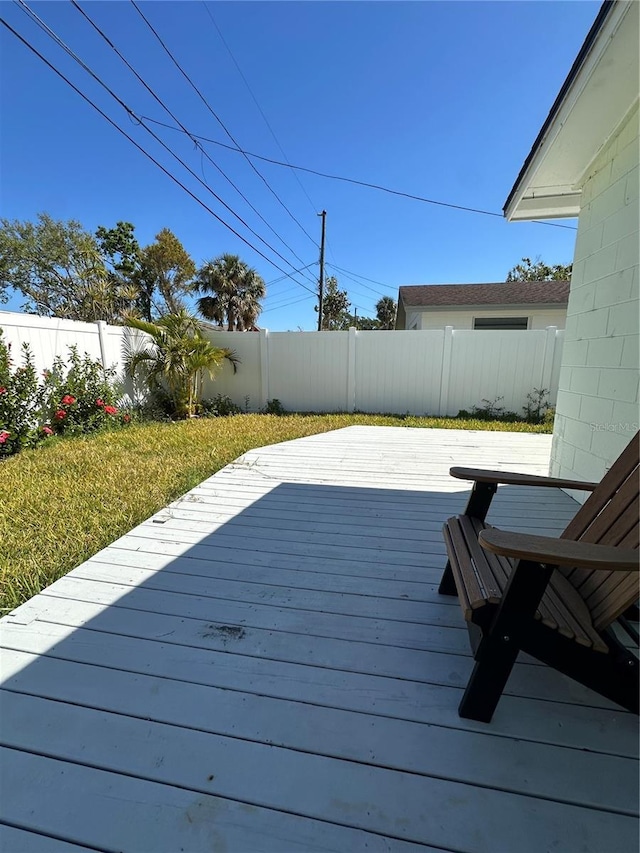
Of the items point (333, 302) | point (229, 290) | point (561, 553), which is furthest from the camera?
point (333, 302)

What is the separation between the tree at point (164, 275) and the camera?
18094mm

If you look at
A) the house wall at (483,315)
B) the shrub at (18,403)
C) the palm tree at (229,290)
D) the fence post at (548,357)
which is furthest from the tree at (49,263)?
the fence post at (548,357)

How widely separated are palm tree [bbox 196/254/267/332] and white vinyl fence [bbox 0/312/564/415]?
29.5ft

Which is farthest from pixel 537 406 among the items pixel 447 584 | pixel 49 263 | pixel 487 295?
pixel 49 263

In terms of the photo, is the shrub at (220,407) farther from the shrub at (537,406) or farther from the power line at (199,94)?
the shrub at (537,406)

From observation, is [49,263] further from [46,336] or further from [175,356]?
[46,336]

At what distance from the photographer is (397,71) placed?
543 centimetres

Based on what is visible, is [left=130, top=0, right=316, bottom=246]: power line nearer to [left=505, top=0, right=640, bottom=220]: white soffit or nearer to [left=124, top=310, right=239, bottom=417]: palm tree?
[left=124, top=310, right=239, bottom=417]: palm tree

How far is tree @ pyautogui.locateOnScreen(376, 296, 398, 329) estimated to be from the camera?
29280mm

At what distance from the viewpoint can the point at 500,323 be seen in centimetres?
1107

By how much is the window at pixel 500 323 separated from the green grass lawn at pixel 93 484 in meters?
6.14

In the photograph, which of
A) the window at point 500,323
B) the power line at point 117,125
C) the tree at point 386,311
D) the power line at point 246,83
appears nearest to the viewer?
the power line at point 117,125

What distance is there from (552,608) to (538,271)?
27.5 meters

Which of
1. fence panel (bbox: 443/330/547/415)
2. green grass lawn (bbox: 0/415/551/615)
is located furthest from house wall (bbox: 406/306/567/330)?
green grass lawn (bbox: 0/415/551/615)
